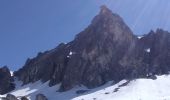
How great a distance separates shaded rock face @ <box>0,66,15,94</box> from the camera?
135125 millimetres

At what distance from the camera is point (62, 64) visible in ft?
433

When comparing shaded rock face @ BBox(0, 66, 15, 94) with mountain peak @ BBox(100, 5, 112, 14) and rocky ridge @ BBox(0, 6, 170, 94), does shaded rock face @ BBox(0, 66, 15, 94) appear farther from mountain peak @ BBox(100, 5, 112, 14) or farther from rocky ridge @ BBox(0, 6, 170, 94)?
mountain peak @ BBox(100, 5, 112, 14)

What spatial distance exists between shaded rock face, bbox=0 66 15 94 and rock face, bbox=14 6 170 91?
5.72 meters

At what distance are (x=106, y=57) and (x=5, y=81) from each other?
35.1m

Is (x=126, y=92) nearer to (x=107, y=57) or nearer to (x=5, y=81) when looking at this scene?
(x=107, y=57)

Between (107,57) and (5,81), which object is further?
(5,81)

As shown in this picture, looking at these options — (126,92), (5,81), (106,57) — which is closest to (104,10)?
(106,57)

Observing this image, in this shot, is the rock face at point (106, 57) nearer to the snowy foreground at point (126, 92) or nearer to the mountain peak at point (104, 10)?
the mountain peak at point (104, 10)

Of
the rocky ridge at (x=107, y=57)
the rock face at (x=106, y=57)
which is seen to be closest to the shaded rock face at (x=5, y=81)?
the rocky ridge at (x=107, y=57)

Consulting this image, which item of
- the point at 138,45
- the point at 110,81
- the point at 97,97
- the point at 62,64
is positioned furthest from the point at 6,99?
the point at 138,45

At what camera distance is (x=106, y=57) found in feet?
397

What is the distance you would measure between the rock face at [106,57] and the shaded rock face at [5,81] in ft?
18.8

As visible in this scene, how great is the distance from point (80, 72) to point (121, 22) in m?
19.6

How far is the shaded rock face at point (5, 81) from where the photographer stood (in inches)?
5320
